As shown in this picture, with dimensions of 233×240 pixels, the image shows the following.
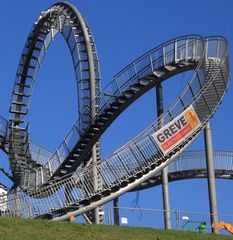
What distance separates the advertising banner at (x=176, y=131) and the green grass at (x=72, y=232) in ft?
20.5

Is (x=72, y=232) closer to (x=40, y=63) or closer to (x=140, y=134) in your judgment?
(x=140, y=134)

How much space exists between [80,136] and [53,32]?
12965 millimetres

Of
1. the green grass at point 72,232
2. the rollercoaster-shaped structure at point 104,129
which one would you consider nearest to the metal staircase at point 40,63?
the rollercoaster-shaped structure at point 104,129

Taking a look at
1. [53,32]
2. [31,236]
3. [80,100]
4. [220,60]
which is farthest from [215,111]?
[53,32]

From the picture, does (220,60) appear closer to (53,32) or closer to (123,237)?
(123,237)

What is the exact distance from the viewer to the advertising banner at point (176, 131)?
2855cm

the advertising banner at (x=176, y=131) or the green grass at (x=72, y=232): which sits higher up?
the advertising banner at (x=176, y=131)

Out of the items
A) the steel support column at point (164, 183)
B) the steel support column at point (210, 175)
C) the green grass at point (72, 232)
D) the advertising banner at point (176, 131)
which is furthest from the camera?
the steel support column at point (210, 175)

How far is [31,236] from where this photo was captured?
19094 mm

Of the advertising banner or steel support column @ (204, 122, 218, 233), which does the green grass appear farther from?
the advertising banner

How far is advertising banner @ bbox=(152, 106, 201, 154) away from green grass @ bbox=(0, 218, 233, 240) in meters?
6.24

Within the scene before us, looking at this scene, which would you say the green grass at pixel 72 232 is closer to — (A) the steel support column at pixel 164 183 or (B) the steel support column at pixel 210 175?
(A) the steel support column at pixel 164 183

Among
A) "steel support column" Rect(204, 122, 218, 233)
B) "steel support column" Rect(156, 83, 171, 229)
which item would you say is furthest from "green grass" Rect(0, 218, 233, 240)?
"steel support column" Rect(204, 122, 218, 233)

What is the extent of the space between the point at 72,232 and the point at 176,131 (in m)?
9.75
